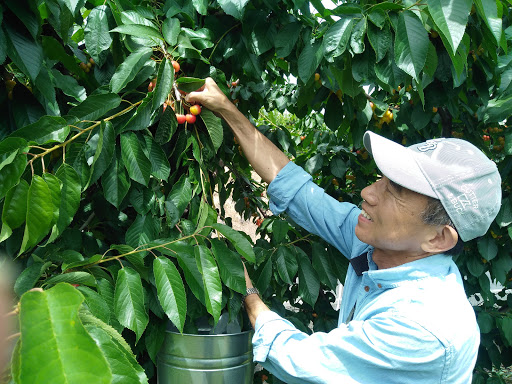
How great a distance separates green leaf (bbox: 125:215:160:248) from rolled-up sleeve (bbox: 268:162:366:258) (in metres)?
0.56

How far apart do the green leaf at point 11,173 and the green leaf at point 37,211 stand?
0.06 metres

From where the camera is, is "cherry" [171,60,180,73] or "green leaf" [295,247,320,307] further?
"green leaf" [295,247,320,307]

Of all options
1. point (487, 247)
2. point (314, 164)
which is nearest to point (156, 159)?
point (314, 164)

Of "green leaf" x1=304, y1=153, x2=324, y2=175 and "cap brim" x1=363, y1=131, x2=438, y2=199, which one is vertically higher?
"cap brim" x1=363, y1=131, x2=438, y2=199

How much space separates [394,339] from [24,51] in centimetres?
115

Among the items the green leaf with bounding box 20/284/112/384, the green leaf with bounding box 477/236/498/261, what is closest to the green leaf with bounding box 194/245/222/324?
the green leaf with bounding box 20/284/112/384

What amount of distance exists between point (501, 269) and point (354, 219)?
150 centimetres

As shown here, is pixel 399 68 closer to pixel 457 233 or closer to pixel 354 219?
pixel 457 233

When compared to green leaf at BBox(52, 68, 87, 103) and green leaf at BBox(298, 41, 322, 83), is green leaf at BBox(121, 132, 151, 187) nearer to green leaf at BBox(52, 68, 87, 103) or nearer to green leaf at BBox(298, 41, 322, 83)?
green leaf at BBox(52, 68, 87, 103)

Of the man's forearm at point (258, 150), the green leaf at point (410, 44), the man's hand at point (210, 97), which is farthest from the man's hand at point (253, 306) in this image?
the green leaf at point (410, 44)

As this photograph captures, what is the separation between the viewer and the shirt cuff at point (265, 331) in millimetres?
1438

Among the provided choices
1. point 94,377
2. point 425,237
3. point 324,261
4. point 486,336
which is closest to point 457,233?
point 425,237

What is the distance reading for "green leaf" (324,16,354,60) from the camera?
1343mm

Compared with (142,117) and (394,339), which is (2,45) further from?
(394,339)
